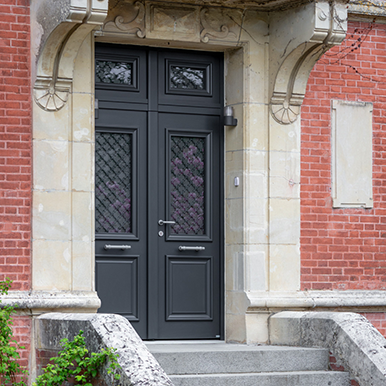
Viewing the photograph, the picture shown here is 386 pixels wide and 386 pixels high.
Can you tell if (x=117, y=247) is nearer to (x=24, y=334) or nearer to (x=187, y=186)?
(x=187, y=186)

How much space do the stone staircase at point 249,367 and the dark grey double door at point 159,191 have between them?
3.26 ft

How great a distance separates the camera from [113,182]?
7.98m

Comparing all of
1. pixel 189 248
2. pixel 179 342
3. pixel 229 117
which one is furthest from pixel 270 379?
pixel 229 117

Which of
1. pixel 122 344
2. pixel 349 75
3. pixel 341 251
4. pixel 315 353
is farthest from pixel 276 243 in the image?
pixel 122 344

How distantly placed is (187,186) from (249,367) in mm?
2144

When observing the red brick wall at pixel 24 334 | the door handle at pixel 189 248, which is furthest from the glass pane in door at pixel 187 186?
the red brick wall at pixel 24 334

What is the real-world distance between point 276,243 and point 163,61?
7.20ft

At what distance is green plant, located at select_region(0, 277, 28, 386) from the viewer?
6.46 m

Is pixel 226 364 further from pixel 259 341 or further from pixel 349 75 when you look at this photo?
pixel 349 75

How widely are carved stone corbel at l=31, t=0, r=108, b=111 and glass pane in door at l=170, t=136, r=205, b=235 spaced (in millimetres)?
1399

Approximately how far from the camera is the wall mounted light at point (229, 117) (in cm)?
816

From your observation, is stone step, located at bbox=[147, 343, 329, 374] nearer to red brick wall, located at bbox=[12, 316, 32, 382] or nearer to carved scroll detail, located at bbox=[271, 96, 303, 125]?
red brick wall, located at bbox=[12, 316, 32, 382]

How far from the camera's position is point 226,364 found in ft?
22.5

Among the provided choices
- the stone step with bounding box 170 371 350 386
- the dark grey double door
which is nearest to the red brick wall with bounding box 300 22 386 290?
the dark grey double door
